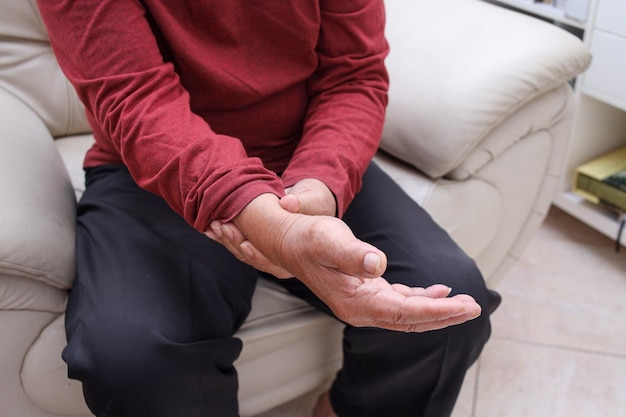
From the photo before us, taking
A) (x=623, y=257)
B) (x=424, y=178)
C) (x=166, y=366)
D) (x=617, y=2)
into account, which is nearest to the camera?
(x=166, y=366)

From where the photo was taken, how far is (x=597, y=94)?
1.41 metres

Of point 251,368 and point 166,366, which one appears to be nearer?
point 166,366

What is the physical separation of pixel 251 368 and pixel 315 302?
154mm

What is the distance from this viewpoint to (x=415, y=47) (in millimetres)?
1126

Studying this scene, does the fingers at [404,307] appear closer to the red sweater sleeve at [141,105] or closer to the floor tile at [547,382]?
the red sweater sleeve at [141,105]

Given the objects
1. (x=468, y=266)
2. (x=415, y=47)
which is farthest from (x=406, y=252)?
(x=415, y=47)

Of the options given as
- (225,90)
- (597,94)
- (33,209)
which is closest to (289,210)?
(225,90)

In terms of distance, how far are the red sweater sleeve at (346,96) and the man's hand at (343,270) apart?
6.2 inches

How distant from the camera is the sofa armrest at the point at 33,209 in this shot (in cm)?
81

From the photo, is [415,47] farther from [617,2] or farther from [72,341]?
[72,341]

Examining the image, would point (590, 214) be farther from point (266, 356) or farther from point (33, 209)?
point (33, 209)

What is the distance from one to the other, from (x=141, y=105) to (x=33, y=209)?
206 mm

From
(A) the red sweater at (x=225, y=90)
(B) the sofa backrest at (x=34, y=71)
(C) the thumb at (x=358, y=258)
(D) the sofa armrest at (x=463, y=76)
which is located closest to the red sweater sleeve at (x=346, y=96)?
(A) the red sweater at (x=225, y=90)

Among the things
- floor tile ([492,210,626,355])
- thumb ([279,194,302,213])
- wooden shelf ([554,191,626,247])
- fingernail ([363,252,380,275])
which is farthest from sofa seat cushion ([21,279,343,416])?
wooden shelf ([554,191,626,247])
